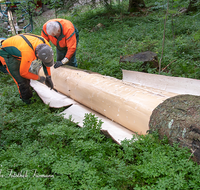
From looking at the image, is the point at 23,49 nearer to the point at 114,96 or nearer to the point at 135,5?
the point at 114,96

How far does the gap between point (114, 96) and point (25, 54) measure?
1.71 m

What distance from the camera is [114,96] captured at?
2.72 meters

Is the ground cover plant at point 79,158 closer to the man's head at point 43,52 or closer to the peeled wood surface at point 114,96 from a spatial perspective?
the peeled wood surface at point 114,96

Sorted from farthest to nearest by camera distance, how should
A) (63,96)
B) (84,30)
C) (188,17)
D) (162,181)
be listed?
(84,30) < (188,17) < (63,96) < (162,181)

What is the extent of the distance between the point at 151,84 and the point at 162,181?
2.01 m

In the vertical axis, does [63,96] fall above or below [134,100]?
below

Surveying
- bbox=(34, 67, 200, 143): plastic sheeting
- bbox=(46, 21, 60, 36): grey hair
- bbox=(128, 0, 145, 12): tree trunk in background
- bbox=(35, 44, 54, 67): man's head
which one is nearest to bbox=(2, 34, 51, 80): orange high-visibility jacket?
bbox=(35, 44, 54, 67): man's head

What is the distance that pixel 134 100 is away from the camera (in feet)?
8.16

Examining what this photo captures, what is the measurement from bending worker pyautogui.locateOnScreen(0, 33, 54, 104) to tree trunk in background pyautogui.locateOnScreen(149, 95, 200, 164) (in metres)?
2.06

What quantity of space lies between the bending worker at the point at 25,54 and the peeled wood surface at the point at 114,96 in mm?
598

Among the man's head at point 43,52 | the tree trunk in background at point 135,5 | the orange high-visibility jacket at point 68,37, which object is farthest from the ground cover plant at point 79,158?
the tree trunk in background at point 135,5

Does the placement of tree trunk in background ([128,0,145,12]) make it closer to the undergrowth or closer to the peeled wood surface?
the peeled wood surface

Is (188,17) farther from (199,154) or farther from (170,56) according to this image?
(199,154)

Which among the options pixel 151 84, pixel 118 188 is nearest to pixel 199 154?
pixel 118 188
